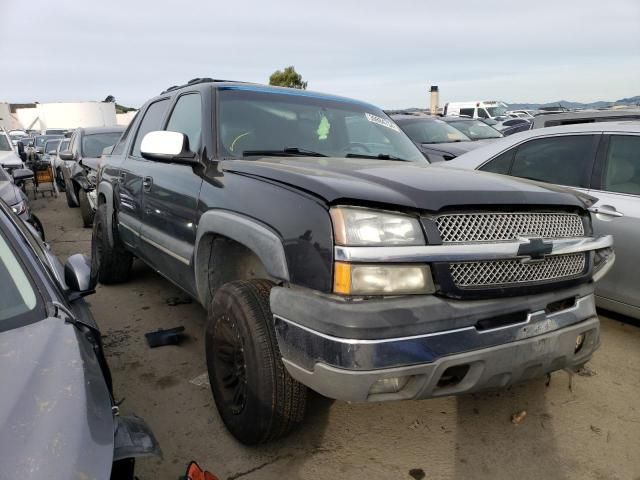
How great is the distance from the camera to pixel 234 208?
7.96ft

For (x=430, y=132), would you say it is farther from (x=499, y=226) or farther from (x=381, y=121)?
(x=499, y=226)

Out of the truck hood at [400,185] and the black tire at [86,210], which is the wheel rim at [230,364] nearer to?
the truck hood at [400,185]

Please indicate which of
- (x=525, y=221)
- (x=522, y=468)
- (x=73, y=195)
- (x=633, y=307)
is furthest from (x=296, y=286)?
(x=73, y=195)

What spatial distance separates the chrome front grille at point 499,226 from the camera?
77.0 inches

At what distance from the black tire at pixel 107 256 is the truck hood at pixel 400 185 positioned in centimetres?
256

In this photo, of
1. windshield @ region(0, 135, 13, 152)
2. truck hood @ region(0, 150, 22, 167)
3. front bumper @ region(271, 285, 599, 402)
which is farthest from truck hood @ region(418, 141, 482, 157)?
windshield @ region(0, 135, 13, 152)

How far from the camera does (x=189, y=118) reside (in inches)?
134

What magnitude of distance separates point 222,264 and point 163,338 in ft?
3.79

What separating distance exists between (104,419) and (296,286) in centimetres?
84

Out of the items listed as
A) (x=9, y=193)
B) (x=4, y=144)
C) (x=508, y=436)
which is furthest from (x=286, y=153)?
(x=4, y=144)

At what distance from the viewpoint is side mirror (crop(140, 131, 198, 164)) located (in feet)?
9.21

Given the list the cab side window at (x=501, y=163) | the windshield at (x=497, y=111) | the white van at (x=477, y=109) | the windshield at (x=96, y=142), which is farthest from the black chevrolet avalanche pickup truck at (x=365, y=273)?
the windshield at (x=497, y=111)

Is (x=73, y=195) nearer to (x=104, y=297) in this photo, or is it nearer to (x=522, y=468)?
(x=104, y=297)

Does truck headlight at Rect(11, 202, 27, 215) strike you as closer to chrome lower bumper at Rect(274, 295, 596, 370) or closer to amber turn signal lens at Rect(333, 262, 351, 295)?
chrome lower bumper at Rect(274, 295, 596, 370)
